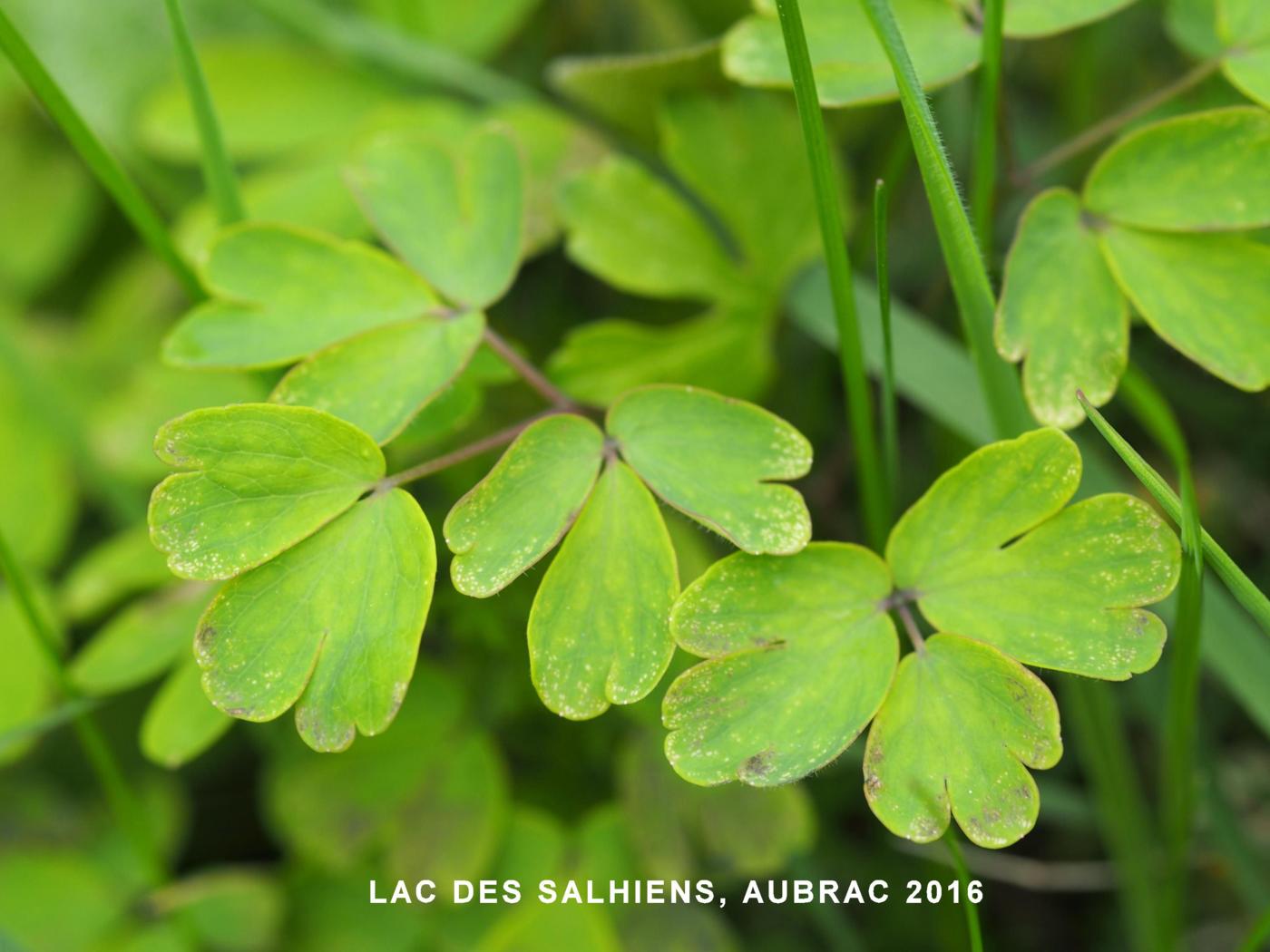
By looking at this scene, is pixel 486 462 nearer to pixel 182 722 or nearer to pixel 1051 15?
pixel 182 722

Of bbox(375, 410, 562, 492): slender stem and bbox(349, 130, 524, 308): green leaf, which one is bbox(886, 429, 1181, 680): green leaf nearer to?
bbox(375, 410, 562, 492): slender stem

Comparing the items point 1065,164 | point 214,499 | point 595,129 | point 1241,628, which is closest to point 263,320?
point 214,499

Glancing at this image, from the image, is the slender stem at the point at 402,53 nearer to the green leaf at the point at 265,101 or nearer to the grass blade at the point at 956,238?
the green leaf at the point at 265,101

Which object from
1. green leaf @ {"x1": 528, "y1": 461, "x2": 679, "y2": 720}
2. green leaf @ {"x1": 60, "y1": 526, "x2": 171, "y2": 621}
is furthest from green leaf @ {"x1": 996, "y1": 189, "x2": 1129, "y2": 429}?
green leaf @ {"x1": 60, "y1": 526, "x2": 171, "y2": 621}

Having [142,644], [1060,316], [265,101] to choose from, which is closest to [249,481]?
[142,644]

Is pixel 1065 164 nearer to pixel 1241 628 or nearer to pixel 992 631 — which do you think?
pixel 1241 628

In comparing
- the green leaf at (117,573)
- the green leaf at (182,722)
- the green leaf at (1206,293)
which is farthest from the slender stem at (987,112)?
the green leaf at (117,573)

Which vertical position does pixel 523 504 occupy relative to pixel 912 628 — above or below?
above
